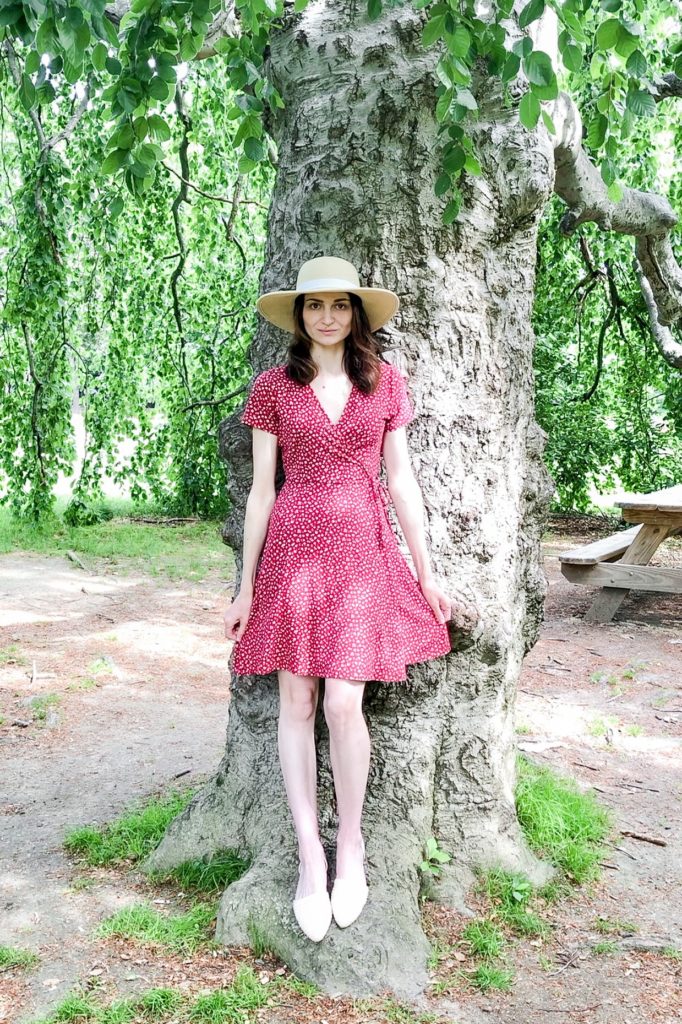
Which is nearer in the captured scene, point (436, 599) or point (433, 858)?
point (436, 599)

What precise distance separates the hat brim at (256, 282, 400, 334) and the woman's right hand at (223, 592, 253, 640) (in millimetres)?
684

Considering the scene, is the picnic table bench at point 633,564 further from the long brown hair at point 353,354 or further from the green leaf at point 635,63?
the green leaf at point 635,63

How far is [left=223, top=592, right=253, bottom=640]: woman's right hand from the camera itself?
2330 mm

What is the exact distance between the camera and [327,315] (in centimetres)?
232

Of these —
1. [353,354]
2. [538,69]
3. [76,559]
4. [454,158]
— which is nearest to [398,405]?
[353,354]

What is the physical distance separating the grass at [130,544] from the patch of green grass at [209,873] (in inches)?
160

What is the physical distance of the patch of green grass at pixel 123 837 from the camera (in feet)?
9.14

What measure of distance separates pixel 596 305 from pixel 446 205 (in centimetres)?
734

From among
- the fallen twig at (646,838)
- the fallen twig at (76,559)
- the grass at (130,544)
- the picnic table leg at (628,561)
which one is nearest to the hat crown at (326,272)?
the fallen twig at (646,838)

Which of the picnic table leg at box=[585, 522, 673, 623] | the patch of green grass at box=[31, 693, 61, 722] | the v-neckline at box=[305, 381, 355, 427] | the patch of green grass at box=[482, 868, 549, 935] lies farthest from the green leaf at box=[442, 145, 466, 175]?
the picnic table leg at box=[585, 522, 673, 623]

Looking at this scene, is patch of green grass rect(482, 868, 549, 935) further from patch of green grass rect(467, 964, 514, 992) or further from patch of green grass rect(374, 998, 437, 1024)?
patch of green grass rect(374, 998, 437, 1024)

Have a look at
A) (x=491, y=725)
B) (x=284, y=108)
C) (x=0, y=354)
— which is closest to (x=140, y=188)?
(x=284, y=108)

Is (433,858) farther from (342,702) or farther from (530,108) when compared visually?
(530,108)

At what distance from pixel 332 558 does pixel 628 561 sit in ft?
13.0
